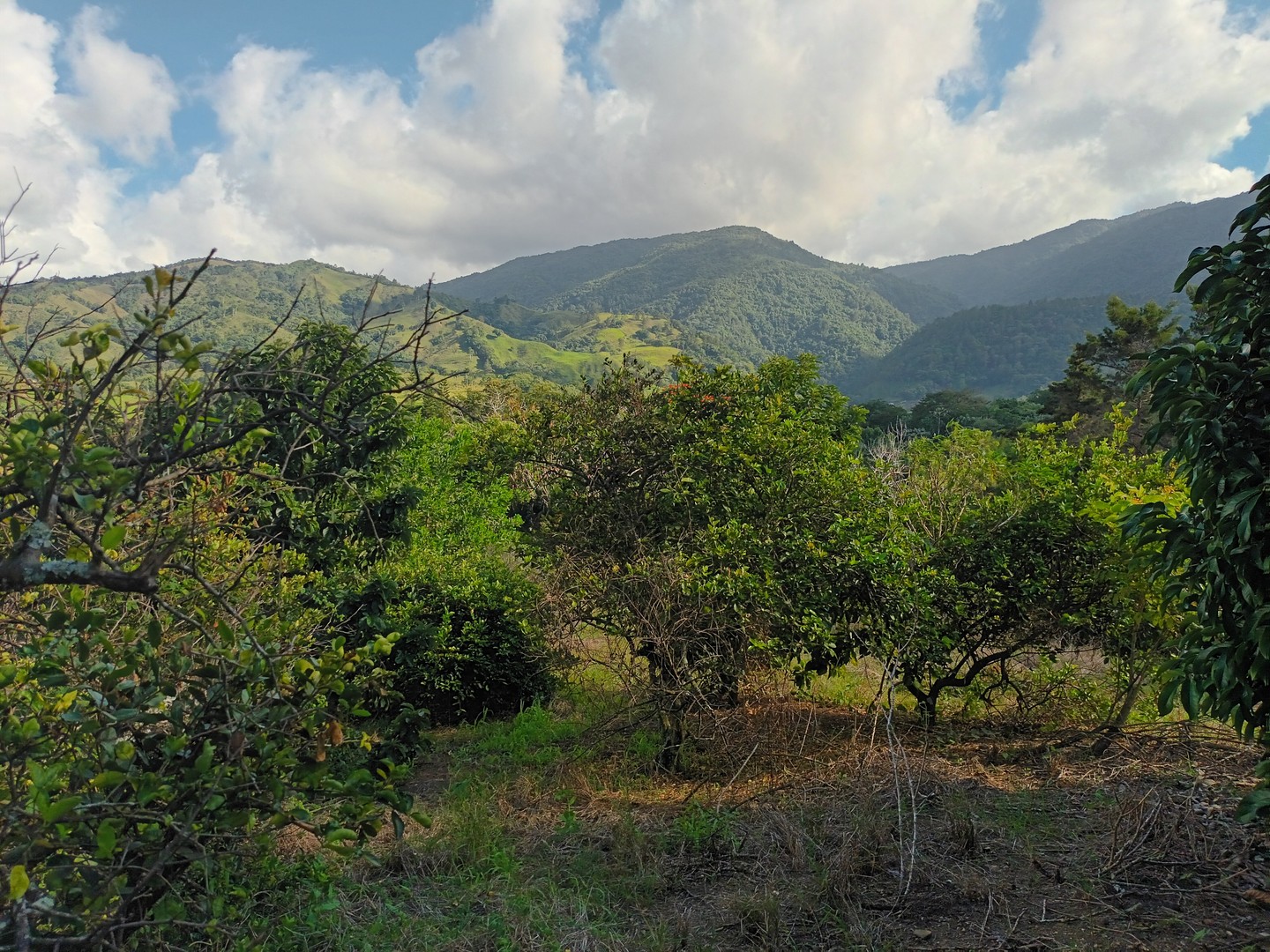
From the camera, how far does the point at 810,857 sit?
5328 millimetres

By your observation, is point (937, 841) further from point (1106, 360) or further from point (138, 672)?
point (1106, 360)

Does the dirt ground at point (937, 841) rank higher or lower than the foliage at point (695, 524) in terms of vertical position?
lower

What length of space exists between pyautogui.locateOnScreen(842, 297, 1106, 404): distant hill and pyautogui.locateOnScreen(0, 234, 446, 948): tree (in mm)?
152947

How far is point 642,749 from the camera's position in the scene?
823 cm

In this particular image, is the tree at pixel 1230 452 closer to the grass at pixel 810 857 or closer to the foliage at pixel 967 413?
the grass at pixel 810 857

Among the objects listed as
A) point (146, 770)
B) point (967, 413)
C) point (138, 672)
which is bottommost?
point (146, 770)

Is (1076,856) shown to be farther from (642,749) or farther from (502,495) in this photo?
(502,495)

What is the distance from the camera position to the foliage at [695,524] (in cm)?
710

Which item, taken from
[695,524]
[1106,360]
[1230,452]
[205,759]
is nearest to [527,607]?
[695,524]

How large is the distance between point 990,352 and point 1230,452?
171628mm

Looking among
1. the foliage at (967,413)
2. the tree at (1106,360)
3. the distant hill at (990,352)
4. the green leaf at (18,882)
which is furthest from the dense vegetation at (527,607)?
the distant hill at (990,352)

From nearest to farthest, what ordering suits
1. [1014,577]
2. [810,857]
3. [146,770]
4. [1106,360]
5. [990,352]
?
1. [146,770]
2. [810,857]
3. [1014,577]
4. [1106,360]
5. [990,352]

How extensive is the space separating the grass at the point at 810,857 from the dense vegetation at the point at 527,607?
52 millimetres

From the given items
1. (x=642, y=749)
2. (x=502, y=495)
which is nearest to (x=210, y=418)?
(x=642, y=749)
